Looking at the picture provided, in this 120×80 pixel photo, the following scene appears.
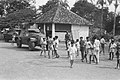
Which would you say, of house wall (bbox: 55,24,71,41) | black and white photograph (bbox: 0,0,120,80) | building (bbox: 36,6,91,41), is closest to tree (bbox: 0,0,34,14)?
black and white photograph (bbox: 0,0,120,80)

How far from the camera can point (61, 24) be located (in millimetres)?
32844

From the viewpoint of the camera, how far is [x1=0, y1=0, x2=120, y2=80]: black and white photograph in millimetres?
10470

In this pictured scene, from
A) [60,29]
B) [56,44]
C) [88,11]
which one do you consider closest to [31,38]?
[56,44]

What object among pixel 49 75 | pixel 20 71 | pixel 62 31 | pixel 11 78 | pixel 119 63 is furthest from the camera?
pixel 62 31

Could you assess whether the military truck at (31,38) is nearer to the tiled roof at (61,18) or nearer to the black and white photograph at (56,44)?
the black and white photograph at (56,44)

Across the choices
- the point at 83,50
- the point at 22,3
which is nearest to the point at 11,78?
the point at 83,50

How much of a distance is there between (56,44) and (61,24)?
17.7 metres

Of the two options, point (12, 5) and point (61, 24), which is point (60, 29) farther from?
point (12, 5)

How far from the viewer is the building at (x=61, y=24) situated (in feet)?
106

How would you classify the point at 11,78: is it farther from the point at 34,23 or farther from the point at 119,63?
the point at 34,23

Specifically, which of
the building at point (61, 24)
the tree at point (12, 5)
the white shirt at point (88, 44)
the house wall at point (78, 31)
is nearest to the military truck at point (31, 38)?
the white shirt at point (88, 44)

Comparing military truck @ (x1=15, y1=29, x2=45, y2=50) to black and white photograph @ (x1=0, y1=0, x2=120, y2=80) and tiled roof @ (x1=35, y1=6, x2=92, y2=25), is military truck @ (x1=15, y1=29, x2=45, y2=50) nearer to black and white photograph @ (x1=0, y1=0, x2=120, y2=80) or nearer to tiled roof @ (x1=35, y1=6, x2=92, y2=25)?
black and white photograph @ (x1=0, y1=0, x2=120, y2=80)

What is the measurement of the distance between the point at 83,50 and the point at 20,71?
188 inches

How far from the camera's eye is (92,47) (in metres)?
13.4
